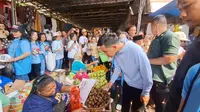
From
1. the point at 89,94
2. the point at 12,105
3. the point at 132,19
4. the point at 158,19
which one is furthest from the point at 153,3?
the point at 12,105

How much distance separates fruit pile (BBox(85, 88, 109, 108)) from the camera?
2.16 meters

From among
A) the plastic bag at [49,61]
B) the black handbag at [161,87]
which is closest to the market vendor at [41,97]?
the black handbag at [161,87]

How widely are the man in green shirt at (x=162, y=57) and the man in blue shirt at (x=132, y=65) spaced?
8.1 inches

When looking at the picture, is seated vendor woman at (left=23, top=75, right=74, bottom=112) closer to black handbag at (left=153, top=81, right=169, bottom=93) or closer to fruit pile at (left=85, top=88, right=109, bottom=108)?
fruit pile at (left=85, top=88, right=109, bottom=108)

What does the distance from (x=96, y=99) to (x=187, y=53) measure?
1.31 m

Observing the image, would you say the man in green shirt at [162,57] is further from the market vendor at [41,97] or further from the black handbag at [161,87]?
the market vendor at [41,97]

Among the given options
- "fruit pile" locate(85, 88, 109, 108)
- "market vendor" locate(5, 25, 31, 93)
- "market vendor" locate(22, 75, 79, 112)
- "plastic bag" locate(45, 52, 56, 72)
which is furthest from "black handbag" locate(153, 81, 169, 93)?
"plastic bag" locate(45, 52, 56, 72)

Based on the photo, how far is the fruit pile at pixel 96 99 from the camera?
7.09 ft

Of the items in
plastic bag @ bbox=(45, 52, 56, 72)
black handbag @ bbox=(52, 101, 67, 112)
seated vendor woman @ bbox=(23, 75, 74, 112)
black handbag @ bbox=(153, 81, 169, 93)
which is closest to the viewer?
seated vendor woman @ bbox=(23, 75, 74, 112)

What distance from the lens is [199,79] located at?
0.70 m

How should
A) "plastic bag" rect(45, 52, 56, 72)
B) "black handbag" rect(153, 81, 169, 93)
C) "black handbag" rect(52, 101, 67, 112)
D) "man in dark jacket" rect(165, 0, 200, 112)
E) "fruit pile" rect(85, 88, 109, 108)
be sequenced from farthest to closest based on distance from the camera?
"plastic bag" rect(45, 52, 56, 72) < "black handbag" rect(153, 81, 169, 93) < "fruit pile" rect(85, 88, 109, 108) < "black handbag" rect(52, 101, 67, 112) < "man in dark jacket" rect(165, 0, 200, 112)

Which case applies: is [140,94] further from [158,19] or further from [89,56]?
[89,56]

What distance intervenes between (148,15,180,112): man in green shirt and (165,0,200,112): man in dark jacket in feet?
3.33

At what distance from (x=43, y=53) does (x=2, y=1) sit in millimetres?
2212
